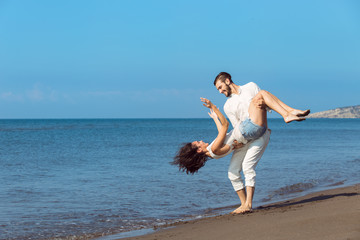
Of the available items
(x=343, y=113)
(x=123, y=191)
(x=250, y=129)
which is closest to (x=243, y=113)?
(x=250, y=129)

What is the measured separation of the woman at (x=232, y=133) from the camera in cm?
615

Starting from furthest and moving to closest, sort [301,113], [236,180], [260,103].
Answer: [236,180], [260,103], [301,113]

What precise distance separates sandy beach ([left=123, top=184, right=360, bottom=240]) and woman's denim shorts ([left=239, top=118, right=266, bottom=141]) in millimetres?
1138

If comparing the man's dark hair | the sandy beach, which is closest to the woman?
the man's dark hair

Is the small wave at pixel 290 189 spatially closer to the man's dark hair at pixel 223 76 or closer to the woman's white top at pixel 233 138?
the woman's white top at pixel 233 138

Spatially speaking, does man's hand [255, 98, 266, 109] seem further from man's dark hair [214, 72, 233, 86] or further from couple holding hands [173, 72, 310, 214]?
man's dark hair [214, 72, 233, 86]

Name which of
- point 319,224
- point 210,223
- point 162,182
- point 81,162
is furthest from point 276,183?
point 81,162

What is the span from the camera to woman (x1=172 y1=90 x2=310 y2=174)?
6.15 metres

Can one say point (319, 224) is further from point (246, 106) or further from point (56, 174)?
point (56, 174)

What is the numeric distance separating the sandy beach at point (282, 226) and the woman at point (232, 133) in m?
0.97

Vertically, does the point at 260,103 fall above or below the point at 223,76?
below

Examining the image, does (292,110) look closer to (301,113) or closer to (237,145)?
(301,113)

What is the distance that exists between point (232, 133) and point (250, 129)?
0.33m

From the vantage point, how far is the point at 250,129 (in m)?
6.38
